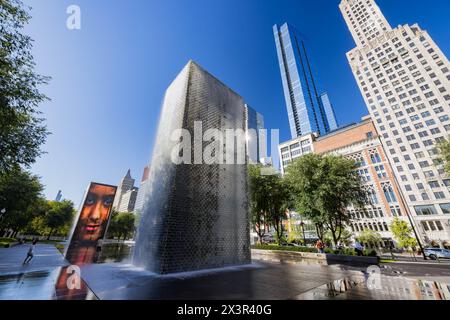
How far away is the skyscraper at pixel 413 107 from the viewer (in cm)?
4916

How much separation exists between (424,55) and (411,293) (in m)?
92.0

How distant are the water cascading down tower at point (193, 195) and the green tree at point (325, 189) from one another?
9783 millimetres

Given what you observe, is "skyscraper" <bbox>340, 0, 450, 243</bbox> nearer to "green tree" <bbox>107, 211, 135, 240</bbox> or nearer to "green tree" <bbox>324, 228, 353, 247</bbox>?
"green tree" <bbox>324, 228, 353, 247</bbox>

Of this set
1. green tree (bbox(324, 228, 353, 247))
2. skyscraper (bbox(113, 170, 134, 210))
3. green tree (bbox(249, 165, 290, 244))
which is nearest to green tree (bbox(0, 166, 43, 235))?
green tree (bbox(249, 165, 290, 244))

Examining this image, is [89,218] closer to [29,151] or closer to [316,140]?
[29,151]

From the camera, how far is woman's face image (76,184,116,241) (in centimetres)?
2141

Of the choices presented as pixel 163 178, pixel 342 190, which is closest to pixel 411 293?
pixel 163 178

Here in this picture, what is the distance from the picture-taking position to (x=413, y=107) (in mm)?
58406

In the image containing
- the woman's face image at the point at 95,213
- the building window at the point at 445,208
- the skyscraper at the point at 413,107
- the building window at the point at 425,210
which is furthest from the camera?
the skyscraper at the point at 413,107

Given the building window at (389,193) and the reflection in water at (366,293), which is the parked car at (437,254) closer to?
the building window at (389,193)

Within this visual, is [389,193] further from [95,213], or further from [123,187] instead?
[123,187]

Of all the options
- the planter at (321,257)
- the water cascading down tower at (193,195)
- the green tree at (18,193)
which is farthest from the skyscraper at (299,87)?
the green tree at (18,193)

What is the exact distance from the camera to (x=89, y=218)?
2211 cm

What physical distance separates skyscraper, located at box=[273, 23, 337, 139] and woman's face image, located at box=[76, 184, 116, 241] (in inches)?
4398
